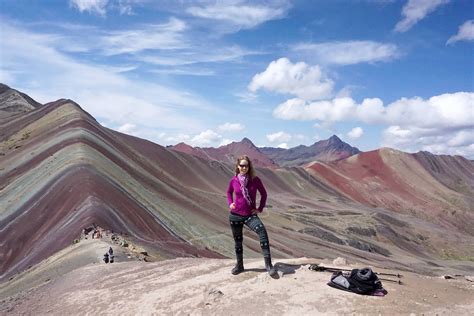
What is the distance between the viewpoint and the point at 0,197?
3234 centimetres

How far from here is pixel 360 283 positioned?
287 inches

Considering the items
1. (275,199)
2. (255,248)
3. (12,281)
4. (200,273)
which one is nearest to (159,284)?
(200,273)

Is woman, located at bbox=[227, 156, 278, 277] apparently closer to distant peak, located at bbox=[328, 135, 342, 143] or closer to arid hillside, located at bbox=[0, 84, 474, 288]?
arid hillside, located at bbox=[0, 84, 474, 288]

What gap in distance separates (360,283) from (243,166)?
9.42 ft

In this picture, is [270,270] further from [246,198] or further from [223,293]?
[246,198]

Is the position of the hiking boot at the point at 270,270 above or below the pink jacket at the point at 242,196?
below

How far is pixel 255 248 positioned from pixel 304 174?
68403 mm

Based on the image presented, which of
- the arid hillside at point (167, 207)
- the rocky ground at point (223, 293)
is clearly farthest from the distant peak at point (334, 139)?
the rocky ground at point (223, 293)

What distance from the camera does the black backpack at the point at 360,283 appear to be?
23.7 ft

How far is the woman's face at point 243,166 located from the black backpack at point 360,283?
2533mm

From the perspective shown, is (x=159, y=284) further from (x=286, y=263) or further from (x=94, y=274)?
(x=94, y=274)

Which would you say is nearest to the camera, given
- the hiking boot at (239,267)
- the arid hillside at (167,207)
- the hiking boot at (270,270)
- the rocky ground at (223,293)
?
the rocky ground at (223,293)

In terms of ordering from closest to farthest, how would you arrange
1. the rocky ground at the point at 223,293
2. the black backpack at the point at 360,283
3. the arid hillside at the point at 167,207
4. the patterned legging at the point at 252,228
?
the rocky ground at the point at 223,293
the black backpack at the point at 360,283
the patterned legging at the point at 252,228
the arid hillside at the point at 167,207

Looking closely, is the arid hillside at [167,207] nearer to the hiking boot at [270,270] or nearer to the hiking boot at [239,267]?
the hiking boot at [239,267]
